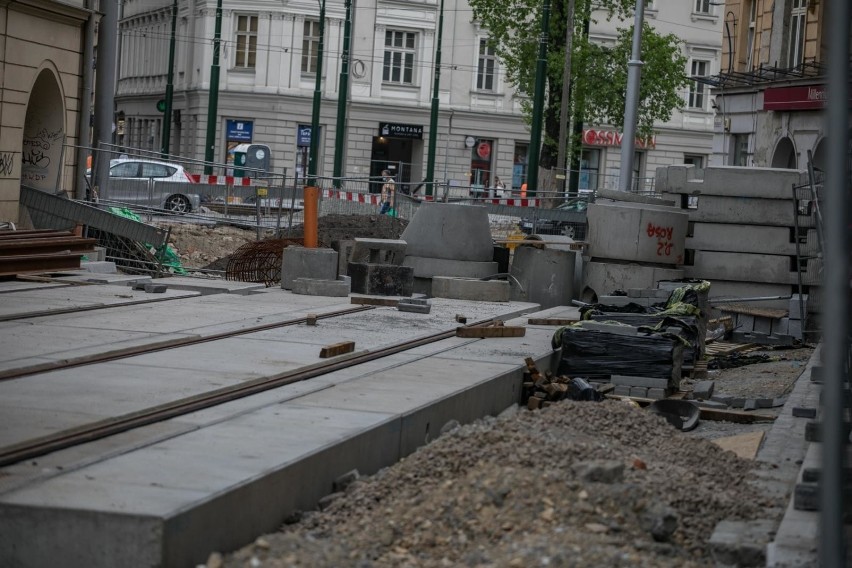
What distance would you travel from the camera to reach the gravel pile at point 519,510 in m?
5.94

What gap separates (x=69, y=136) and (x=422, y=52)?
4130 cm

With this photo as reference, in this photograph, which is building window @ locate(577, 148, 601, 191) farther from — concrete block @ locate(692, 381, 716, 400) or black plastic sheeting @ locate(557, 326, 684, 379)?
concrete block @ locate(692, 381, 716, 400)

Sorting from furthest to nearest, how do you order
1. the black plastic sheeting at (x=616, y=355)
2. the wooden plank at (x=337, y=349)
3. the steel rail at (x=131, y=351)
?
the black plastic sheeting at (x=616, y=355) < the wooden plank at (x=337, y=349) < the steel rail at (x=131, y=351)

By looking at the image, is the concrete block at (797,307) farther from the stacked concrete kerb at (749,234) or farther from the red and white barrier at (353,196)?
the red and white barrier at (353,196)

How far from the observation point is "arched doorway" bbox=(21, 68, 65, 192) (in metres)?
21.8

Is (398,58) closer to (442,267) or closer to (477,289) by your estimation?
(442,267)

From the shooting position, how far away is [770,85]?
36250 millimetres

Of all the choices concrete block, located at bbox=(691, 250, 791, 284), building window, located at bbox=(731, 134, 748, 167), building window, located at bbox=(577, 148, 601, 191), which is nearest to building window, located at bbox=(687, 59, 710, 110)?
building window, located at bbox=(577, 148, 601, 191)

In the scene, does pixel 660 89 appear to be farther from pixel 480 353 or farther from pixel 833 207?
pixel 833 207

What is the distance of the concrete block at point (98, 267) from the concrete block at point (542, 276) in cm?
556

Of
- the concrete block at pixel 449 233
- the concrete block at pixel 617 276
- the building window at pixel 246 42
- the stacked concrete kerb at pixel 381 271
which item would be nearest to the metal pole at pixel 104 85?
the concrete block at pixel 449 233

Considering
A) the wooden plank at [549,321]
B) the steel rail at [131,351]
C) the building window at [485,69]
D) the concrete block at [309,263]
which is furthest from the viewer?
the building window at [485,69]

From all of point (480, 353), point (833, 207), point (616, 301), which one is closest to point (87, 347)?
point (480, 353)

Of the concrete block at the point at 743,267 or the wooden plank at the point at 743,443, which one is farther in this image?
the concrete block at the point at 743,267
